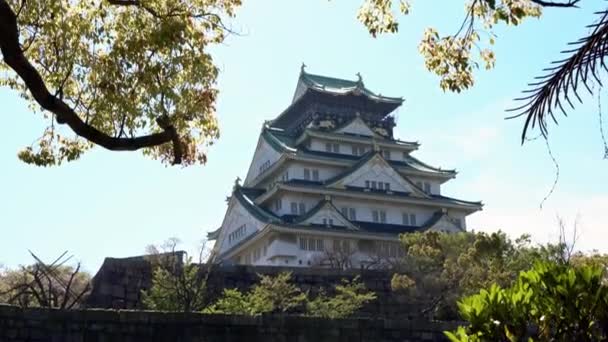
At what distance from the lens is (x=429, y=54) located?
5.78m

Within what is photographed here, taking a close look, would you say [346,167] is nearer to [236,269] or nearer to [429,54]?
[236,269]

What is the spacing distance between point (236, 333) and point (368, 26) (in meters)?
6.05

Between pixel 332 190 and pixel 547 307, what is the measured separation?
2923 centimetres

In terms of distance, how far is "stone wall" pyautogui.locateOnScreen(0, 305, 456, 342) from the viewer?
31.8 feet

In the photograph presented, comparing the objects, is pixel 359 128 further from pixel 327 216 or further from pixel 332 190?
pixel 327 216

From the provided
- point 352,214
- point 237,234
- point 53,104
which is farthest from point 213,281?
point 237,234

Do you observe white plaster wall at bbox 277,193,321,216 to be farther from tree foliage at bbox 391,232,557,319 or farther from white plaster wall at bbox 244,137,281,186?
tree foliage at bbox 391,232,557,319

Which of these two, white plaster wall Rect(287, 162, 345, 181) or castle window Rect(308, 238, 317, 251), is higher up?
white plaster wall Rect(287, 162, 345, 181)

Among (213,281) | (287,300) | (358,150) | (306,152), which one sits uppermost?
(358,150)

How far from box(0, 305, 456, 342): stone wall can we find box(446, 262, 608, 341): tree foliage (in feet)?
20.7

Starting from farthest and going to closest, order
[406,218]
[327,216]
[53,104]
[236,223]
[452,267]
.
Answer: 1. [406,218]
2. [236,223]
3. [327,216]
4. [452,267]
5. [53,104]

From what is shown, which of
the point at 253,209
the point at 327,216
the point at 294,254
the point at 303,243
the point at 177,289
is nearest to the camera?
the point at 177,289

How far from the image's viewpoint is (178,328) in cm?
1038

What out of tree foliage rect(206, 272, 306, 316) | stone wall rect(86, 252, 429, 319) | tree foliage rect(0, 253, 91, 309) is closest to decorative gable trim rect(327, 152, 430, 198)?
tree foliage rect(0, 253, 91, 309)
